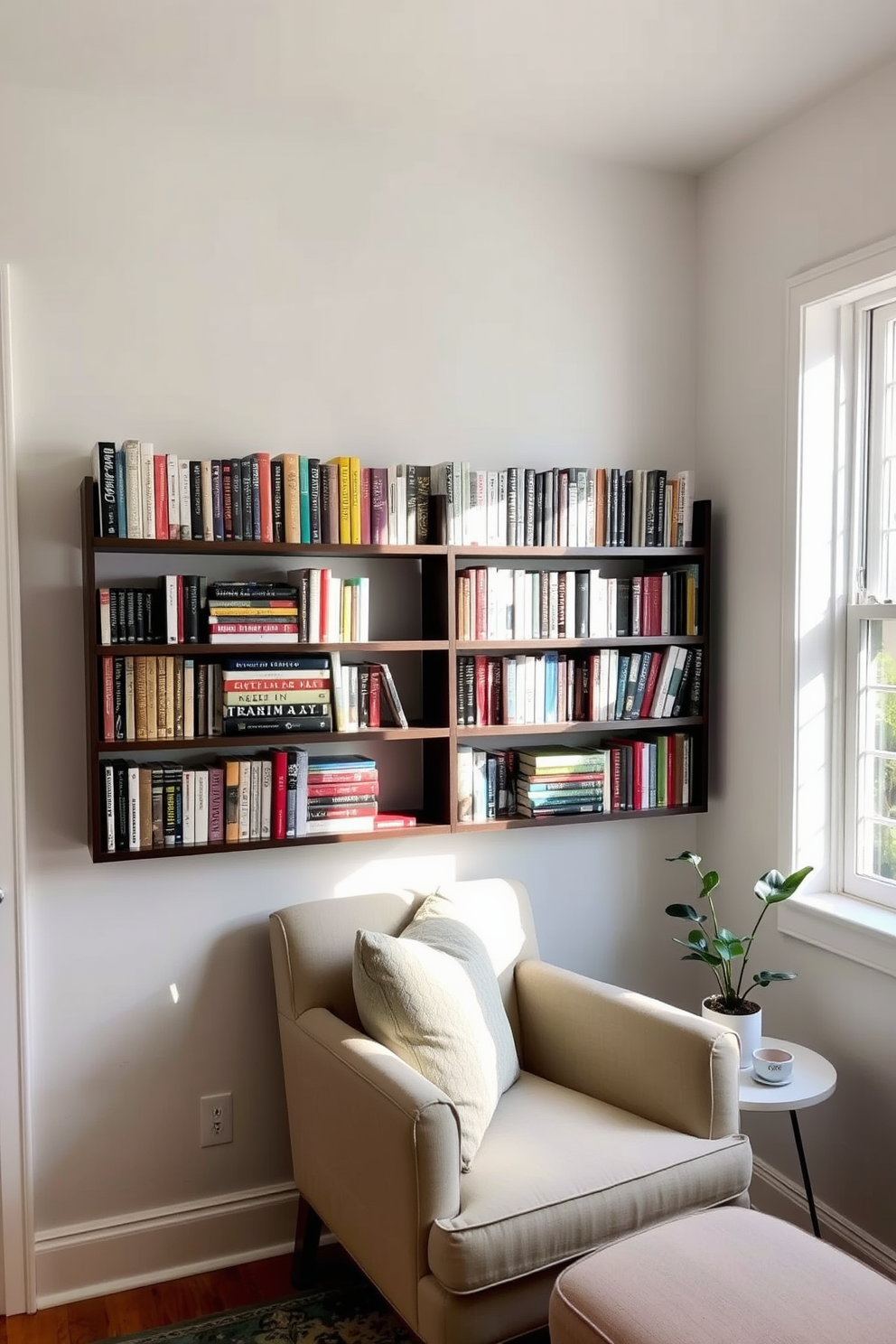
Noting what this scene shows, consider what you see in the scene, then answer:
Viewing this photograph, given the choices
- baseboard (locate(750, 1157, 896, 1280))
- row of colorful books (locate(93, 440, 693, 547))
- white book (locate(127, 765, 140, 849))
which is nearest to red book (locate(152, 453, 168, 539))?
row of colorful books (locate(93, 440, 693, 547))

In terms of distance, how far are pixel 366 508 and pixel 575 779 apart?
0.86 metres

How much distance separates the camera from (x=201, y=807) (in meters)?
2.42

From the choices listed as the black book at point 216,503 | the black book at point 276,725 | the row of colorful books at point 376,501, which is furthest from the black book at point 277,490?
the black book at point 276,725

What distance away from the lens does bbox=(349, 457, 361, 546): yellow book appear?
2.51 meters

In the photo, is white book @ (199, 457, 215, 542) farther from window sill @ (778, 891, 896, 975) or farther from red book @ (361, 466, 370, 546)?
window sill @ (778, 891, 896, 975)

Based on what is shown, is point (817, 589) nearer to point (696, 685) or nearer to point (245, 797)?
point (696, 685)

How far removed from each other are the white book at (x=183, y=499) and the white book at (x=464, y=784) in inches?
32.8

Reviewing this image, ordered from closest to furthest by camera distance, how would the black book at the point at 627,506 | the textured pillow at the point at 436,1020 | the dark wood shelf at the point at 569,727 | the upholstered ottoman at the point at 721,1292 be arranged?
the upholstered ottoman at the point at 721,1292
the textured pillow at the point at 436,1020
the dark wood shelf at the point at 569,727
the black book at the point at 627,506

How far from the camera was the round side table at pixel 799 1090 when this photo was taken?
88.7 inches

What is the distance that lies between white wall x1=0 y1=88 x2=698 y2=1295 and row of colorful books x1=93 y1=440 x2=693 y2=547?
146mm

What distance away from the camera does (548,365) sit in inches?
114

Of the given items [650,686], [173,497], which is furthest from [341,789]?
[650,686]

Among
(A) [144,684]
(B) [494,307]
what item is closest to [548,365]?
(B) [494,307]

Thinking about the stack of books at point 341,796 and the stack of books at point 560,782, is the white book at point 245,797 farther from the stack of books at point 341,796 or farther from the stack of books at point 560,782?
the stack of books at point 560,782
